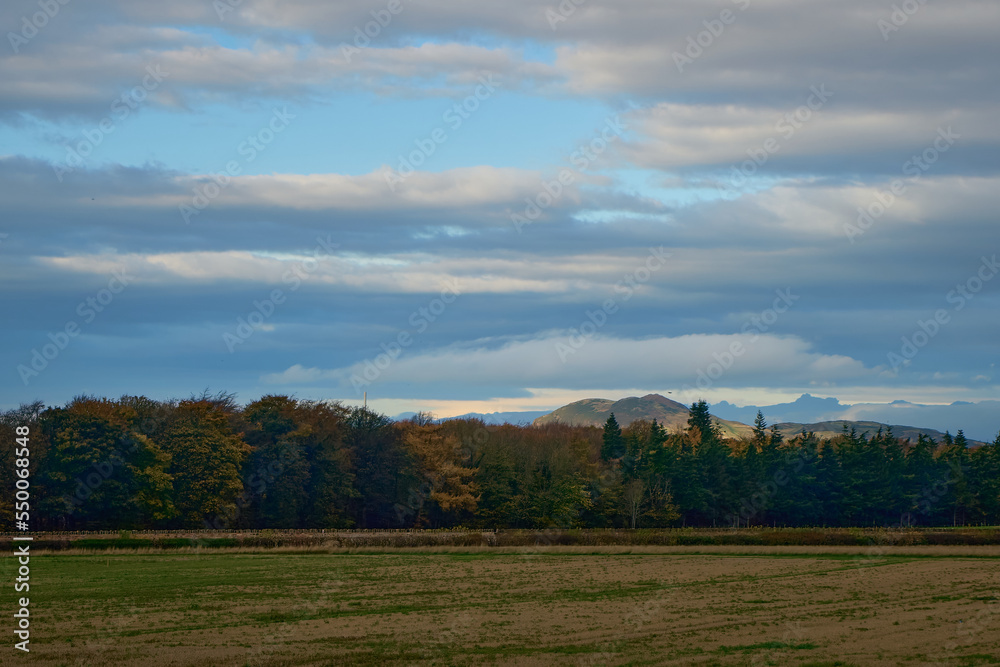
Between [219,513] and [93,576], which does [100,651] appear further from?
[219,513]

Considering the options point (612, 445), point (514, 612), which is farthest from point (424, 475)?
point (514, 612)

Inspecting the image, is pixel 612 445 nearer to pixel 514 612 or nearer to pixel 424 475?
pixel 424 475

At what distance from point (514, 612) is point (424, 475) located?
72341mm

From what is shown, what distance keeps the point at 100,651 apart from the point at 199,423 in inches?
2657

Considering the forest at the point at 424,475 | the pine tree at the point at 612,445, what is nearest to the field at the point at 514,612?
the forest at the point at 424,475

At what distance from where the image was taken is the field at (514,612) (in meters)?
25.4

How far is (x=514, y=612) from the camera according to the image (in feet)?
112

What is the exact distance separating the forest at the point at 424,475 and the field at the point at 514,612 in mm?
23492

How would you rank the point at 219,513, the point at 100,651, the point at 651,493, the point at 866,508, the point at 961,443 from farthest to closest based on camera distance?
the point at 961,443, the point at 866,508, the point at 651,493, the point at 219,513, the point at 100,651

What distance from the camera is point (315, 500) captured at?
319 ft

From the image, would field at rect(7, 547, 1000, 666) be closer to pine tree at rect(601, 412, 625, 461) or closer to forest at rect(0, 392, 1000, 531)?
forest at rect(0, 392, 1000, 531)

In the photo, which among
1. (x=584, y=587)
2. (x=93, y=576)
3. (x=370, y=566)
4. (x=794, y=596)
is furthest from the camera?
(x=370, y=566)

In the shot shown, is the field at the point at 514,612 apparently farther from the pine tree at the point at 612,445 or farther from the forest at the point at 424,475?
the pine tree at the point at 612,445

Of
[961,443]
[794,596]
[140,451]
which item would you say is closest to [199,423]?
[140,451]
